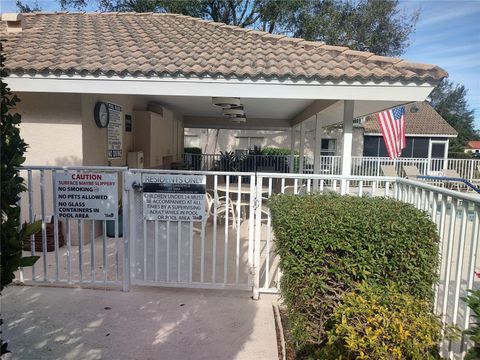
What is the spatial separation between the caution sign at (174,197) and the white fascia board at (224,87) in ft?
6.70

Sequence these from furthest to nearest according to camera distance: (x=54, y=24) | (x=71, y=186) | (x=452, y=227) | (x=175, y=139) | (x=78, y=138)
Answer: (x=175, y=139)
(x=54, y=24)
(x=78, y=138)
(x=71, y=186)
(x=452, y=227)

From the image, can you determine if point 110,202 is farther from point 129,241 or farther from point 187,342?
point 187,342

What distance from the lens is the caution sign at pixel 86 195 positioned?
386 cm

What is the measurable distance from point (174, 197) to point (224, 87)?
2244 millimetres

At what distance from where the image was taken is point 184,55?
596 cm

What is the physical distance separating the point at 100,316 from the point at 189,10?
1923 cm

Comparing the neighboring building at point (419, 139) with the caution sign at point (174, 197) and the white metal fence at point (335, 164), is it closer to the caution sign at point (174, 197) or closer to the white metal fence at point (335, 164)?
the white metal fence at point (335, 164)

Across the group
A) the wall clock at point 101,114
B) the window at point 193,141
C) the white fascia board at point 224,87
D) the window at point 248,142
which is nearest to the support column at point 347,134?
the white fascia board at point 224,87

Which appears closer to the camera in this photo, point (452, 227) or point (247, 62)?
point (452, 227)

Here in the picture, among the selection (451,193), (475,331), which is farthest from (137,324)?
(451,193)

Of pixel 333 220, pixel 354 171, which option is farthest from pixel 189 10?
pixel 333 220

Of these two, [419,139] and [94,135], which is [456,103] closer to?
[419,139]

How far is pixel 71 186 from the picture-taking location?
3896mm

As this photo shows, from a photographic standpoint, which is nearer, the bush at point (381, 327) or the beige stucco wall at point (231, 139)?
the bush at point (381, 327)
